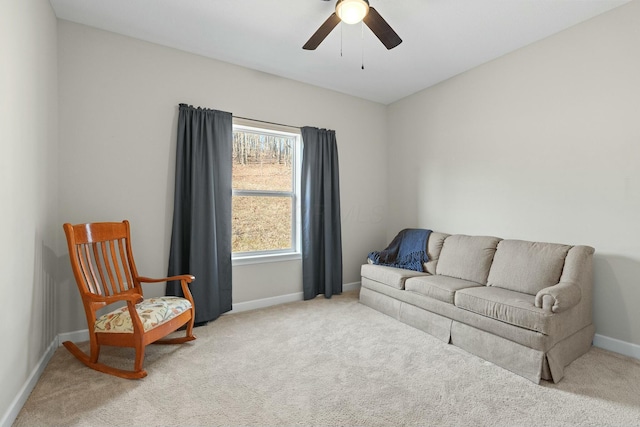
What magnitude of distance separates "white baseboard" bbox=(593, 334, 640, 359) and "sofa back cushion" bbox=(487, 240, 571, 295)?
0.66 metres

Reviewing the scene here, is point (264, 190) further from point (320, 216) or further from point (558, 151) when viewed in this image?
point (558, 151)

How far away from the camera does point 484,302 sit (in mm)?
2441

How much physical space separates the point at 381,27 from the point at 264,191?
2201 mm

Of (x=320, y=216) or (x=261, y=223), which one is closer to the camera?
(x=261, y=223)

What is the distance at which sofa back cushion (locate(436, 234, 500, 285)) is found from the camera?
3.05m

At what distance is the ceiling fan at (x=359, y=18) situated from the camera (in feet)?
6.55

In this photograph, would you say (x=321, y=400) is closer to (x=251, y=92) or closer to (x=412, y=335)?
(x=412, y=335)

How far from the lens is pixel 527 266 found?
2689 mm

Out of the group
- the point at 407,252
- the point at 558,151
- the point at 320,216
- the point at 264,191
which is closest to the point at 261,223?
the point at 264,191

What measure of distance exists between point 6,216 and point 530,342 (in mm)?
3283

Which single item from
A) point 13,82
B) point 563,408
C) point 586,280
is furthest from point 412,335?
point 13,82

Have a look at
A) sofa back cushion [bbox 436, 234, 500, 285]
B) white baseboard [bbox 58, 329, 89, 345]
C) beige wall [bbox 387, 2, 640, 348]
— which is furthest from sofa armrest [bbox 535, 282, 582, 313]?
white baseboard [bbox 58, 329, 89, 345]

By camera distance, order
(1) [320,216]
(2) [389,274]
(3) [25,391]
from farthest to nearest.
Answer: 1. (1) [320,216]
2. (2) [389,274]
3. (3) [25,391]

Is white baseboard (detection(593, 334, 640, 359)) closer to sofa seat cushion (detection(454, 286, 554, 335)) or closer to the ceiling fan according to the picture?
sofa seat cushion (detection(454, 286, 554, 335))
